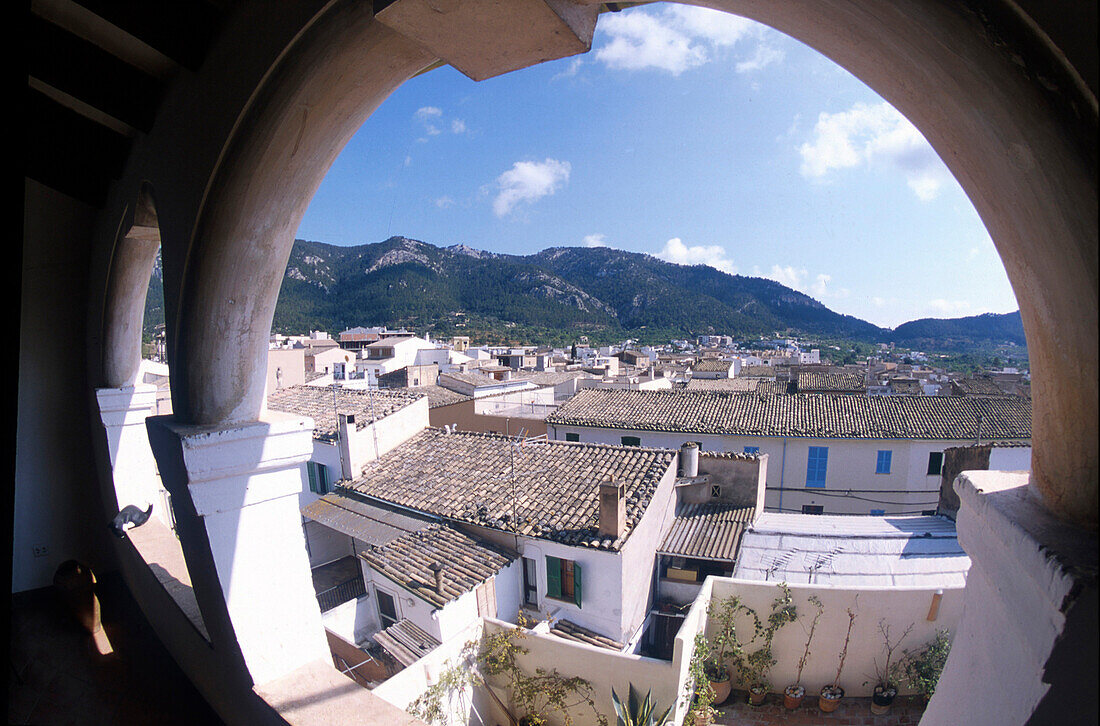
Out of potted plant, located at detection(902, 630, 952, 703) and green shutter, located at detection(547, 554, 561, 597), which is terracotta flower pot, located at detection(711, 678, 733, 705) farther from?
green shutter, located at detection(547, 554, 561, 597)

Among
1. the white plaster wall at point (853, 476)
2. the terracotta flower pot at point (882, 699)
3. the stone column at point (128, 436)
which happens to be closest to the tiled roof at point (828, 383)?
the white plaster wall at point (853, 476)

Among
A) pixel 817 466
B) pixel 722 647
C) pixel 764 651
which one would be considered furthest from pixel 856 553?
pixel 817 466

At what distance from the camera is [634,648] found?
7.76 meters

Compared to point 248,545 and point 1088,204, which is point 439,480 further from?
point 1088,204

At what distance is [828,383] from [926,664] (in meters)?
18.6

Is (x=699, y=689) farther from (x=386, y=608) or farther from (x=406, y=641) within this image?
(x=386, y=608)

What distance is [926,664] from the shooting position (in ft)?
20.7

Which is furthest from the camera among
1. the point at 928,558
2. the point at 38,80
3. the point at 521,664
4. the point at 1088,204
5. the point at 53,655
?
the point at 928,558

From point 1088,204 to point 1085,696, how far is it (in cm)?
62

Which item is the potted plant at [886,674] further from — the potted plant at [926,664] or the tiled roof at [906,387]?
the tiled roof at [906,387]

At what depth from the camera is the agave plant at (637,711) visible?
196 inches

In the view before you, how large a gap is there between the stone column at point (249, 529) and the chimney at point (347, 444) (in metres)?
8.76

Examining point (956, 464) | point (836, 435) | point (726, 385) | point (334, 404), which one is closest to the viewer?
point (956, 464)

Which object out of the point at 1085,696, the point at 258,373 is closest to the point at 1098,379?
the point at 1085,696
